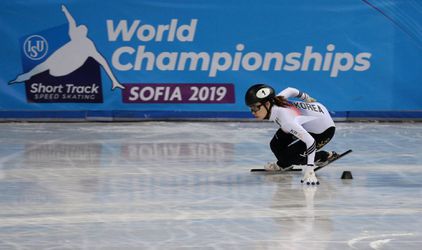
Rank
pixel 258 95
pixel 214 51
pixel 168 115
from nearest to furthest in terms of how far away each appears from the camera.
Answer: pixel 258 95, pixel 214 51, pixel 168 115

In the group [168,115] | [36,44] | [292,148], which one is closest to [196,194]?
[292,148]

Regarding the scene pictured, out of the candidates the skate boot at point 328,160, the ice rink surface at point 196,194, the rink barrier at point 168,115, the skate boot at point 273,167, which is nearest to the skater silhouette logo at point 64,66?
the rink barrier at point 168,115

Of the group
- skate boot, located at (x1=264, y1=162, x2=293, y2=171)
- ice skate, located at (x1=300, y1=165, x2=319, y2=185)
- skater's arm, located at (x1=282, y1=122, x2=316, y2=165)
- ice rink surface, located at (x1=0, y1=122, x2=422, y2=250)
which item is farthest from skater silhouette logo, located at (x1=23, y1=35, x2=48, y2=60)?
ice skate, located at (x1=300, y1=165, x2=319, y2=185)

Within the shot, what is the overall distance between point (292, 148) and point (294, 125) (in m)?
0.68

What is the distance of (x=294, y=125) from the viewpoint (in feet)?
32.3

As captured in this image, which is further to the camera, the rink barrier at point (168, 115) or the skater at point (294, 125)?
the rink barrier at point (168, 115)

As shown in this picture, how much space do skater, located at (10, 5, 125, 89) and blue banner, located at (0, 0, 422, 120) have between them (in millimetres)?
16

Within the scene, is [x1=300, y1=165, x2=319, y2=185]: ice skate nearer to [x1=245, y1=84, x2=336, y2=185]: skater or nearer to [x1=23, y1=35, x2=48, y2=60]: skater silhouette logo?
[x1=245, y1=84, x2=336, y2=185]: skater

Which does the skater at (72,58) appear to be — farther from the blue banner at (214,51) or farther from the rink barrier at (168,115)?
the rink barrier at (168,115)

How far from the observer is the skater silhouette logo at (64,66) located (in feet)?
53.8

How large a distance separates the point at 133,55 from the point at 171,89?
801mm

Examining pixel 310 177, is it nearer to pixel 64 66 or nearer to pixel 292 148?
pixel 292 148

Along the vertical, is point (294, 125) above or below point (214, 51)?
below

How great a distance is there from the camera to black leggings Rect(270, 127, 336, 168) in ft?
34.3
